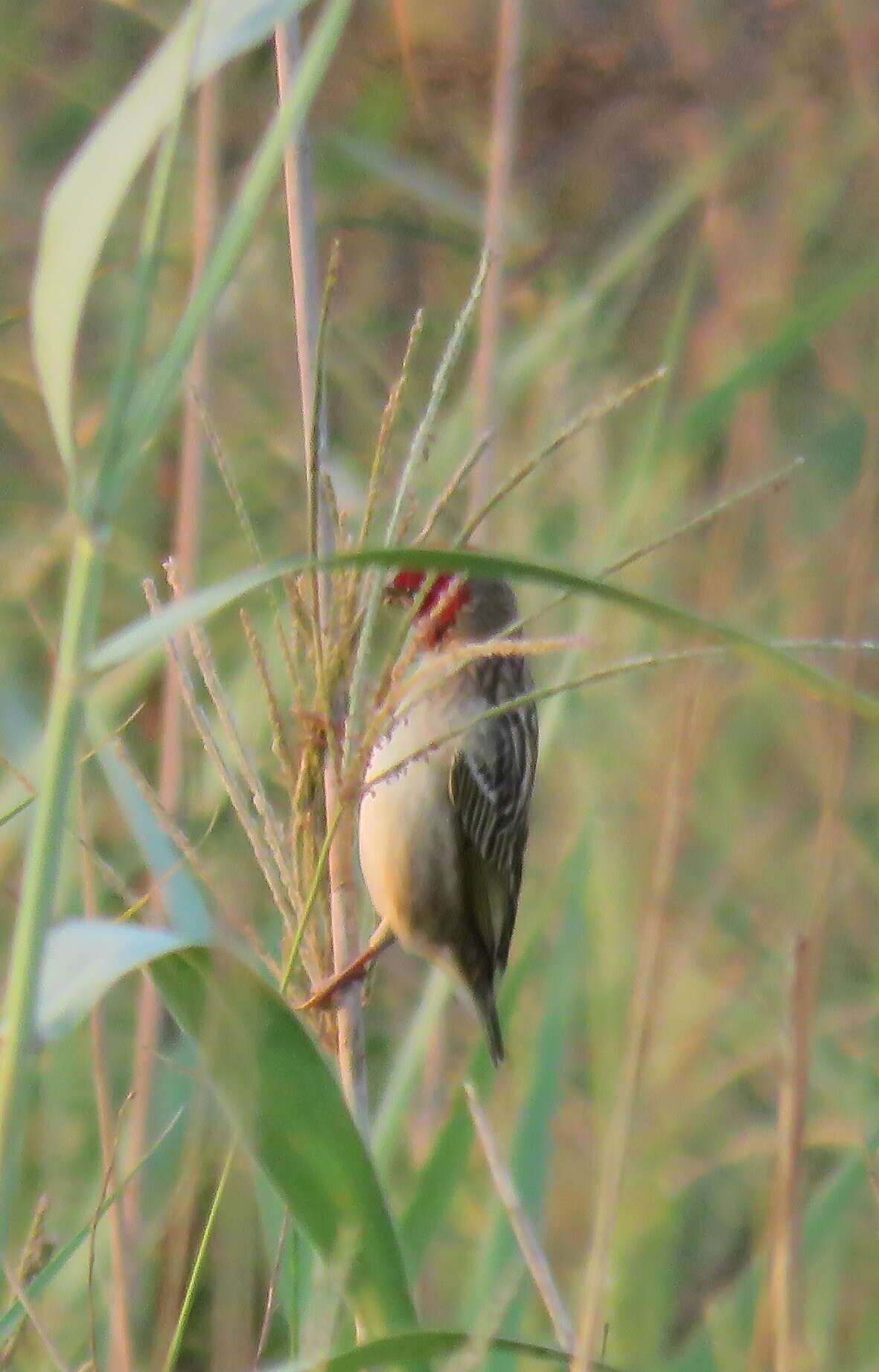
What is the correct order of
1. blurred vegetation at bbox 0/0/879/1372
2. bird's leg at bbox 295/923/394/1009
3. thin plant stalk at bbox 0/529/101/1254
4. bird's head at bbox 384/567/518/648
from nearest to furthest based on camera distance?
1. thin plant stalk at bbox 0/529/101/1254
2. bird's leg at bbox 295/923/394/1009
3. blurred vegetation at bbox 0/0/879/1372
4. bird's head at bbox 384/567/518/648

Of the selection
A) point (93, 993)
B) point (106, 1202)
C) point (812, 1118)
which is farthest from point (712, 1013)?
point (93, 993)

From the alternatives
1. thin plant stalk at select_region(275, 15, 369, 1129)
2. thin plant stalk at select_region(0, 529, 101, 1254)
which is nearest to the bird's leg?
thin plant stalk at select_region(275, 15, 369, 1129)

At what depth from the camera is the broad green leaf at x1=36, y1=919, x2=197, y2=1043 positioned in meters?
1.01

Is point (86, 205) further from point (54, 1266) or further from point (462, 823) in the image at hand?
point (462, 823)

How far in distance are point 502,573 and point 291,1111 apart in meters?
0.44

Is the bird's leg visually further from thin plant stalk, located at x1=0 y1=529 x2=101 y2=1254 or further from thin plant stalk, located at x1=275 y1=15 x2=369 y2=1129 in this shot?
thin plant stalk, located at x1=0 y1=529 x2=101 y2=1254

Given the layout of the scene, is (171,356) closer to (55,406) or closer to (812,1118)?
(55,406)

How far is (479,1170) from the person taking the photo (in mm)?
2730

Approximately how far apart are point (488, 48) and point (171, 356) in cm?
303

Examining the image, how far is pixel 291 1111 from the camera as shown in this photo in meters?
1.23

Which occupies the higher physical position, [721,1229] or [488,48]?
[488,48]

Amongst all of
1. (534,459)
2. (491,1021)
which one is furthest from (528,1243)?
(491,1021)

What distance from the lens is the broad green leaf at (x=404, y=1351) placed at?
45.4 inches

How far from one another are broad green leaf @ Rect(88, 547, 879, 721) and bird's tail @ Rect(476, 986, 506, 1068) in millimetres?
1329
